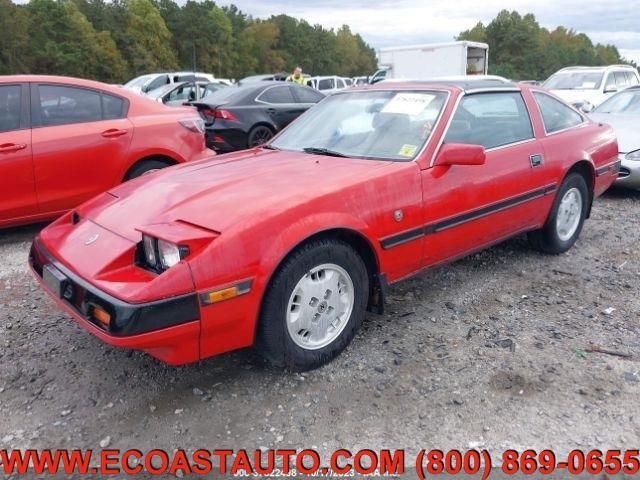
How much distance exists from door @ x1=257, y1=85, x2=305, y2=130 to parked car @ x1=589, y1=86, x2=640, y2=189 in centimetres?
480

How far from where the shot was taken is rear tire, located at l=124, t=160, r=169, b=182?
5.43m

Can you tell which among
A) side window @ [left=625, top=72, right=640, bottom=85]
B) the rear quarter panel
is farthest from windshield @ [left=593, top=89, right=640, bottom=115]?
side window @ [left=625, top=72, right=640, bottom=85]

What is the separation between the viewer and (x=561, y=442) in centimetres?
242

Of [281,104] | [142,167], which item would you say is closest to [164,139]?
[142,167]

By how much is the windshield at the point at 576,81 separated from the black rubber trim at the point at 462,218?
10.4 m

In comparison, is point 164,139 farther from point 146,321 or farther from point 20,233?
point 146,321

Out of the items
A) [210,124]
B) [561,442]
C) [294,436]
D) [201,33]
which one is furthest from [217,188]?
[201,33]

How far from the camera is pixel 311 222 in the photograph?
2.72m

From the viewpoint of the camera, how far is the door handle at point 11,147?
466cm

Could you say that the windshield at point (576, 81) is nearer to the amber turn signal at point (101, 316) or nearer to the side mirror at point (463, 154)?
the side mirror at point (463, 154)

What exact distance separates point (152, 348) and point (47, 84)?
12.0ft

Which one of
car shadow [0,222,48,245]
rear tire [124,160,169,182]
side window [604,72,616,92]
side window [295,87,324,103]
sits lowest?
car shadow [0,222,48,245]

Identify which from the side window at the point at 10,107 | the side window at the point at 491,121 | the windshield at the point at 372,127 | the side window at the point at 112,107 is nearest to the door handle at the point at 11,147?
the side window at the point at 10,107

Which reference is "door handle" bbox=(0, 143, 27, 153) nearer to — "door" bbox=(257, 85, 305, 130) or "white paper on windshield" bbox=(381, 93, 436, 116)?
"white paper on windshield" bbox=(381, 93, 436, 116)
